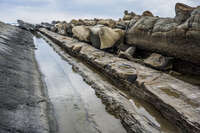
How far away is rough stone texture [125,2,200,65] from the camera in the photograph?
13.4 ft

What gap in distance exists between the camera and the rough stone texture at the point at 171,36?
4098 mm

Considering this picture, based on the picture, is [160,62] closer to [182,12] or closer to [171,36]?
[171,36]

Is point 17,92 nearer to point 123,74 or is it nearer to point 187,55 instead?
point 123,74

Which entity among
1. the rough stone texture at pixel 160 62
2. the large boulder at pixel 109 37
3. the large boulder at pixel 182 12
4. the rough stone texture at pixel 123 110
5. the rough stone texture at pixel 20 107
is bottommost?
the rough stone texture at pixel 123 110

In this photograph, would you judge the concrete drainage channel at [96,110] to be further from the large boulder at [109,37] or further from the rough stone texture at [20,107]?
the large boulder at [109,37]

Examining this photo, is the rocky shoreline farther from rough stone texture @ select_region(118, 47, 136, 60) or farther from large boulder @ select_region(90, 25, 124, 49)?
large boulder @ select_region(90, 25, 124, 49)

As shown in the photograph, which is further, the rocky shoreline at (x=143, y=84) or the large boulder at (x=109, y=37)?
the large boulder at (x=109, y=37)

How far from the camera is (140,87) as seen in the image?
352 cm

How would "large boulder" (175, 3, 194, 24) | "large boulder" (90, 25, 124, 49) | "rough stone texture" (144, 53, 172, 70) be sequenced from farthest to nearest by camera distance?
"large boulder" (90, 25, 124, 49) → "rough stone texture" (144, 53, 172, 70) → "large boulder" (175, 3, 194, 24)

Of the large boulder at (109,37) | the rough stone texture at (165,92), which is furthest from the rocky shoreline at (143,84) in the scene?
the large boulder at (109,37)

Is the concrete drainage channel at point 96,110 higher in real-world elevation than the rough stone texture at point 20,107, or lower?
lower

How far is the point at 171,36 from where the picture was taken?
15.8 ft

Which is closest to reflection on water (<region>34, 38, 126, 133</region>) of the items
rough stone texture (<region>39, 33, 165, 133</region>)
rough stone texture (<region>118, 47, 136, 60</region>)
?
rough stone texture (<region>39, 33, 165, 133</region>)

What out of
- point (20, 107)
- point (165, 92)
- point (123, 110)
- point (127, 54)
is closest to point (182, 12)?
point (127, 54)
